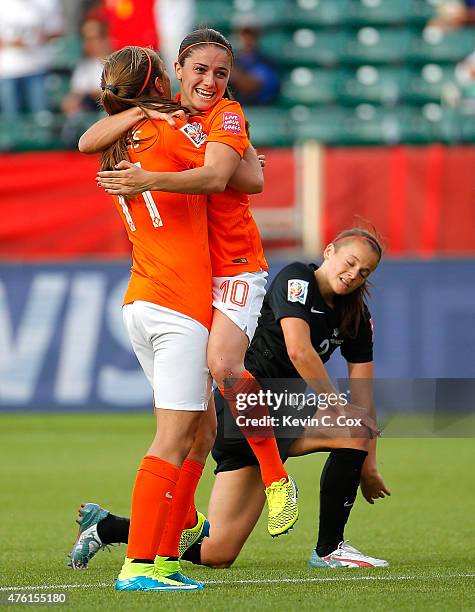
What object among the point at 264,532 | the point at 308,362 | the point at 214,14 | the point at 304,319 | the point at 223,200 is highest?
the point at 214,14

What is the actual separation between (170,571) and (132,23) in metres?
10.3

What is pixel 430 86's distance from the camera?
15.1 m

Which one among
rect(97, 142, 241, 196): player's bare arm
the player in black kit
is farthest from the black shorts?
rect(97, 142, 241, 196): player's bare arm

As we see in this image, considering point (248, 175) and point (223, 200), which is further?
point (223, 200)

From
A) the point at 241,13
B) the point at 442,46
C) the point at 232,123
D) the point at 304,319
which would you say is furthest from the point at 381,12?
the point at 232,123

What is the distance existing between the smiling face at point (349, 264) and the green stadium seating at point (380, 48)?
35.2ft

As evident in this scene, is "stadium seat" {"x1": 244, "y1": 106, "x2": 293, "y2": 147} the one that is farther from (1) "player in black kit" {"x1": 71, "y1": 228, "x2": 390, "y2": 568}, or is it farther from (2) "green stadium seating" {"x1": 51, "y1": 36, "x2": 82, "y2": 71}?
(1) "player in black kit" {"x1": 71, "y1": 228, "x2": 390, "y2": 568}

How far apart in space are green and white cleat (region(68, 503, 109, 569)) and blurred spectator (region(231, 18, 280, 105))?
9663 millimetres

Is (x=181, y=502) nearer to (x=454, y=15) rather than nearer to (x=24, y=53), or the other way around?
(x=24, y=53)

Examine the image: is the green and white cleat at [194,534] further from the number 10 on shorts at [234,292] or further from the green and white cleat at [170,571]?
the number 10 on shorts at [234,292]

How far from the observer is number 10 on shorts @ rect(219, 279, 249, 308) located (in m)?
4.57

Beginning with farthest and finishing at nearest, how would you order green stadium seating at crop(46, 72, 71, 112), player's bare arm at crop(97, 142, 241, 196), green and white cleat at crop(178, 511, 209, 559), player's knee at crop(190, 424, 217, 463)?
green stadium seating at crop(46, 72, 71, 112) < green and white cleat at crop(178, 511, 209, 559) < player's knee at crop(190, 424, 217, 463) < player's bare arm at crop(97, 142, 241, 196)

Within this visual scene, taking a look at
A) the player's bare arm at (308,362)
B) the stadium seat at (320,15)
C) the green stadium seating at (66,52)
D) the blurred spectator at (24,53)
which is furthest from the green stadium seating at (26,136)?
the player's bare arm at (308,362)

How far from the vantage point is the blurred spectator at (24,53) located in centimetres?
1428
